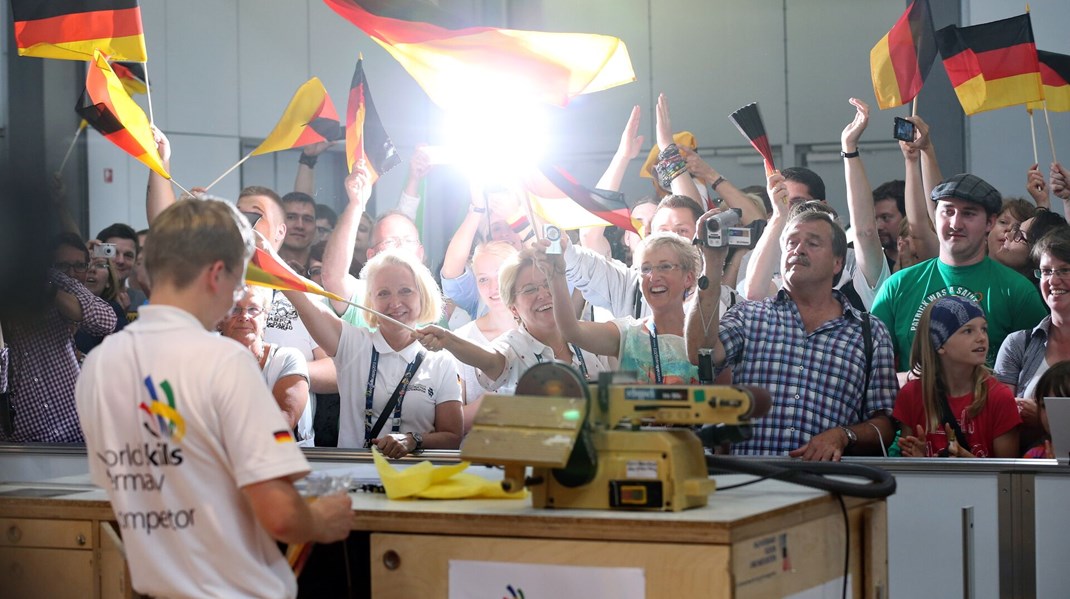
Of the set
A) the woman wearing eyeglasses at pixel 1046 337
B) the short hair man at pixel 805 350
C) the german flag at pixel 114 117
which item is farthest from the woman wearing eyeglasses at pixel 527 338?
the german flag at pixel 114 117

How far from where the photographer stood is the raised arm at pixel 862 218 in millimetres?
5309

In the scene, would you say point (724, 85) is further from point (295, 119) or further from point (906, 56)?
point (295, 119)

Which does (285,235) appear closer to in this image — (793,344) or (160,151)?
(160,151)

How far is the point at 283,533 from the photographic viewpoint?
2.42 m

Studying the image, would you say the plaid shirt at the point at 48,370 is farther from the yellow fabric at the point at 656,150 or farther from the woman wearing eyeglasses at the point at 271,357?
the yellow fabric at the point at 656,150

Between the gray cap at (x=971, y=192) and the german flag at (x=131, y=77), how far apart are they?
12.9ft

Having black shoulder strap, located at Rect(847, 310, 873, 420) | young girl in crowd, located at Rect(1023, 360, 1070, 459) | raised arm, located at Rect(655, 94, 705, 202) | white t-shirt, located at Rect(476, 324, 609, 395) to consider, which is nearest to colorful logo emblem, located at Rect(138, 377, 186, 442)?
white t-shirt, located at Rect(476, 324, 609, 395)

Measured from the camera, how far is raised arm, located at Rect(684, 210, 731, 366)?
4.34m

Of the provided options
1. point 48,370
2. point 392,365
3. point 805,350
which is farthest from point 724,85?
point 48,370

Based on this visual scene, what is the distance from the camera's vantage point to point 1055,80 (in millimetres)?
5727

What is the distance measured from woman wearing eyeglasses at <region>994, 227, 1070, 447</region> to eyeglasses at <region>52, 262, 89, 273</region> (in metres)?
4.34

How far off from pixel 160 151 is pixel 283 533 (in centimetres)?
397

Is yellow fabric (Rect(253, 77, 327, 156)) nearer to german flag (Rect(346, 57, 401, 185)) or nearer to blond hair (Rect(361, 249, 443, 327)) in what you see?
german flag (Rect(346, 57, 401, 185))

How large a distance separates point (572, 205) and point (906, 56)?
1720mm
